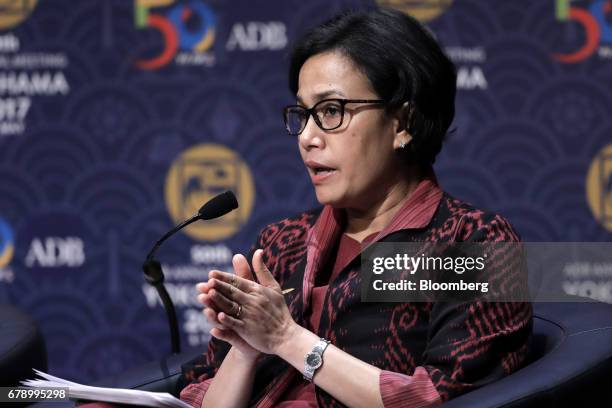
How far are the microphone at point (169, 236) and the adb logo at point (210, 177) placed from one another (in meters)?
1.09

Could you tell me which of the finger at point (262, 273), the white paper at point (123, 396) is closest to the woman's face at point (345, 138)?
the finger at point (262, 273)

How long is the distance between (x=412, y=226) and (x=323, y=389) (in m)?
0.41

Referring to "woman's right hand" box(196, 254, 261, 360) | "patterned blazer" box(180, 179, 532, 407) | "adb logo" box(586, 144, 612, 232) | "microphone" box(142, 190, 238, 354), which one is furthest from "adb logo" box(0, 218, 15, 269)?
"adb logo" box(586, 144, 612, 232)

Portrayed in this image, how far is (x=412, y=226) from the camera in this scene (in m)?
1.87

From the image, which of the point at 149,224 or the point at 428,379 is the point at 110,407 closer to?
the point at 428,379

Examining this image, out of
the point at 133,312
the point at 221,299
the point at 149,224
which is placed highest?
the point at 221,299

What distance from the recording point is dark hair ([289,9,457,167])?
1.87 m

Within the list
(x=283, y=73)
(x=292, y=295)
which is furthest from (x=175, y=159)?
(x=292, y=295)

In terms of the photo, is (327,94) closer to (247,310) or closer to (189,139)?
(247,310)

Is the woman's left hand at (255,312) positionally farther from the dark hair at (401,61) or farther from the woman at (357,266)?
the dark hair at (401,61)

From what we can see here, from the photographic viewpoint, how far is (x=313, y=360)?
1.70 metres

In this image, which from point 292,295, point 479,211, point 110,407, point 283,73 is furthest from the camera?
Result: point 283,73

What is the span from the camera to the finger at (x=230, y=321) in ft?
5.39

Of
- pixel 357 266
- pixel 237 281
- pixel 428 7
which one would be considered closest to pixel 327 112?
pixel 357 266
